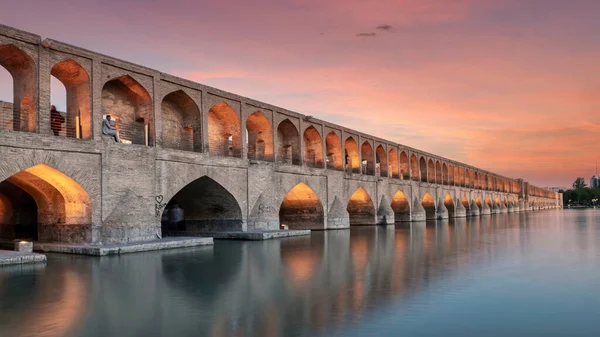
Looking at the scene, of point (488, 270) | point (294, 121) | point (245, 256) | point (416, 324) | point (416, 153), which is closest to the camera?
point (416, 324)

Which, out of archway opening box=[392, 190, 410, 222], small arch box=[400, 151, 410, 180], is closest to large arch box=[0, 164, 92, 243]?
archway opening box=[392, 190, 410, 222]

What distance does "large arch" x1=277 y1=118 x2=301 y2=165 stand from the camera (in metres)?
21.2

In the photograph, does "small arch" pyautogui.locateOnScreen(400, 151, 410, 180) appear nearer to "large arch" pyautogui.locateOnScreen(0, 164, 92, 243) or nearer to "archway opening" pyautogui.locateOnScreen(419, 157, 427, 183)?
"archway opening" pyautogui.locateOnScreen(419, 157, 427, 183)

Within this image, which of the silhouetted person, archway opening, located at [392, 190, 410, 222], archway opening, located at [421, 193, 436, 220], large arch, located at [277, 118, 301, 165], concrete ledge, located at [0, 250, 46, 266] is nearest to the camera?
concrete ledge, located at [0, 250, 46, 266]

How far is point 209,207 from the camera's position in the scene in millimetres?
17500

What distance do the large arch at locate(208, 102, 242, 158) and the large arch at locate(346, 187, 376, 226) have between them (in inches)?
368

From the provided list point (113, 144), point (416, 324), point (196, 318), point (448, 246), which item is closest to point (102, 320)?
point (196, 318)

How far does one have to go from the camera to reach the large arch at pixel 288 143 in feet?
69.7

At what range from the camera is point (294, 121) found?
826 inches

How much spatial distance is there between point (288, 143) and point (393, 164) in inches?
461

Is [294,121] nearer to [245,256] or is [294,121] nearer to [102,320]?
[245,256]

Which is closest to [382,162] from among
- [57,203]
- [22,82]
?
[57,203]

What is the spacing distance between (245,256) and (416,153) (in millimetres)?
25164

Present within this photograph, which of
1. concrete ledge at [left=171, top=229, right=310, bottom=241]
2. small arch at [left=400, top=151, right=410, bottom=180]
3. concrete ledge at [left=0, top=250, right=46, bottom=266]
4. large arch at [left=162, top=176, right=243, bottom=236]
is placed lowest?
concrete ledge at [left=171, top=229, right=310, bottom=241]
